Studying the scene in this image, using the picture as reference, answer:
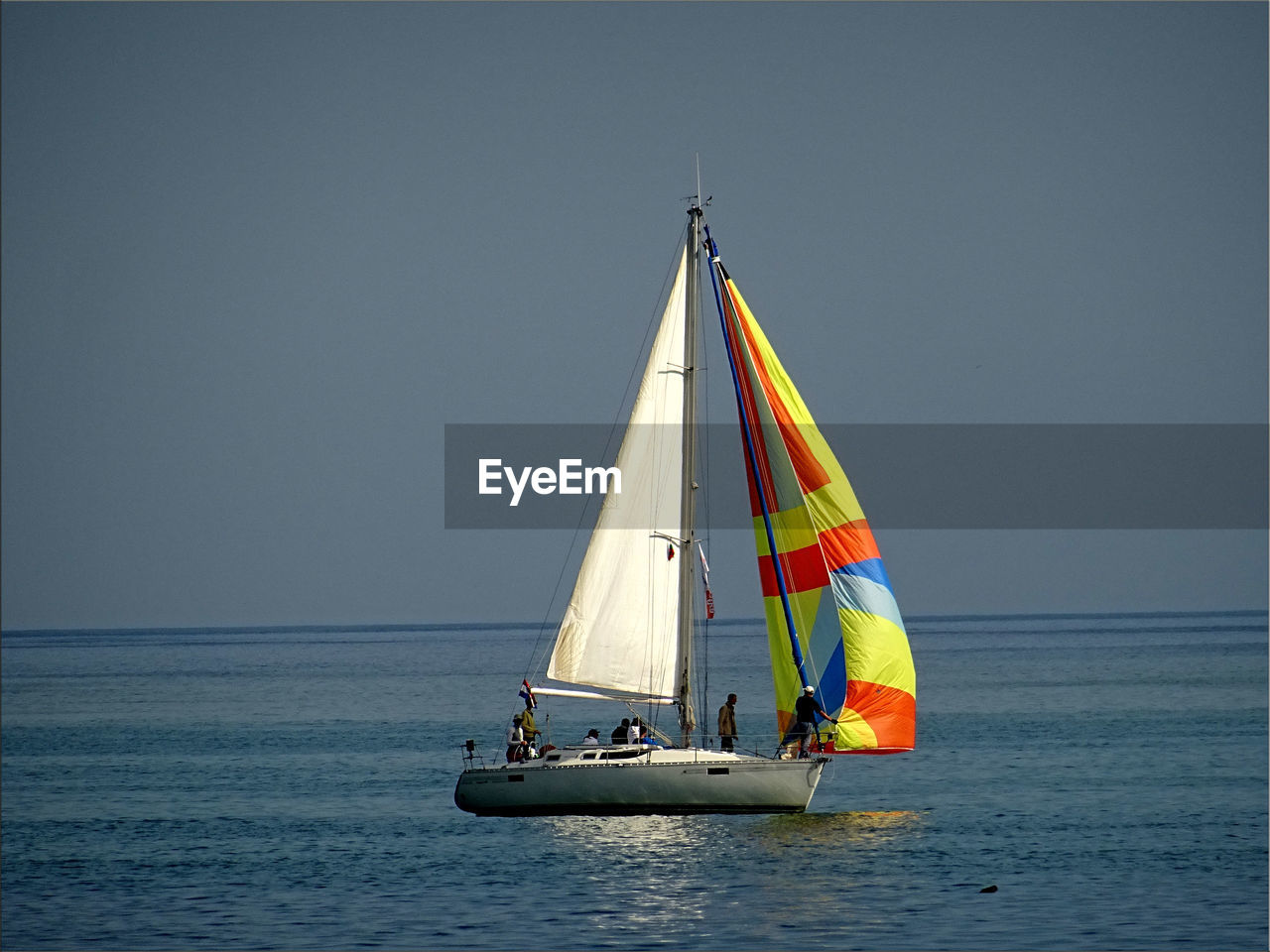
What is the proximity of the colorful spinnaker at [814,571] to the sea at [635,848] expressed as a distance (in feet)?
9.34

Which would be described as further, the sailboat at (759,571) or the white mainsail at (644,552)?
the white mainsail at (644,552)

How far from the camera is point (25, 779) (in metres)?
53.7

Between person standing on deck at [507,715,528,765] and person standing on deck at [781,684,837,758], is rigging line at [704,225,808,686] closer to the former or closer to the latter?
person standing on deck at [781,684,837,758]

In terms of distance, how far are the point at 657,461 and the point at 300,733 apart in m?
34.6

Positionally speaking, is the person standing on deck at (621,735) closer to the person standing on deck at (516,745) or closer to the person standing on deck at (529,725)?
the person standing on deck at (529,725)

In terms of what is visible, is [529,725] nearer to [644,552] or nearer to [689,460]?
[644,552]

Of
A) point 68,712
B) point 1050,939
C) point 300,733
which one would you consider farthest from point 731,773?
point 68,712

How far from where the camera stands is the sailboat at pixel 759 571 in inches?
1502

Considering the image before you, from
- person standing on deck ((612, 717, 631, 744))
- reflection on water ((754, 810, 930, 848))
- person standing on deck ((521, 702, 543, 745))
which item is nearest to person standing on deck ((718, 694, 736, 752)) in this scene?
reflection on water ((754, 810, 930, 848))

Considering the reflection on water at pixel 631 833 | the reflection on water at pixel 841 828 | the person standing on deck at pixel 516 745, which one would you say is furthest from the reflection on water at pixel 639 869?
the person standing on deck at pixel 516 745

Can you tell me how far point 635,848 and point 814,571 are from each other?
7856 millimetres

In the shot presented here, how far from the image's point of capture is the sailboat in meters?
38.2

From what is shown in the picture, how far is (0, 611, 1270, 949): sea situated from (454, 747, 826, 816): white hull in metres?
0.53

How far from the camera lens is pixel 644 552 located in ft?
129
